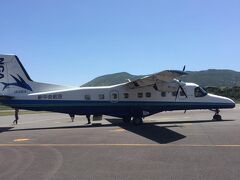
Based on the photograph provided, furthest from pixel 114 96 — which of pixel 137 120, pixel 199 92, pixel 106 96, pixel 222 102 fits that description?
pixel 222 102

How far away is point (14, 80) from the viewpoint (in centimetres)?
2659

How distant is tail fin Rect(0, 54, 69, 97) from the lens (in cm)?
2628

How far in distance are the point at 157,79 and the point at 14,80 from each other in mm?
10153

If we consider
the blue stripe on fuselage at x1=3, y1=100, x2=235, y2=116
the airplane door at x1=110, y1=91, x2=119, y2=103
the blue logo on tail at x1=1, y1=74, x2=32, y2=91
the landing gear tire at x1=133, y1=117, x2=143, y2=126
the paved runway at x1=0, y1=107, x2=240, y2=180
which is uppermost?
the blue logo on tail at x1=1, y1=74, x2=32, y2=91

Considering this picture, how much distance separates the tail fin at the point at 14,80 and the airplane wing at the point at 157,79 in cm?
686

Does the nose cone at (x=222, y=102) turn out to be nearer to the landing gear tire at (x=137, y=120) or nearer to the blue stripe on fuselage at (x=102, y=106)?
the blue stripe on fuselage at (x=102, y=106)

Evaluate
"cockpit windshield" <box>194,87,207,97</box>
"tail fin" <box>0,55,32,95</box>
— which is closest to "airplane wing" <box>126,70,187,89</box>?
"cockpit windshield" <box>194,87,207,97</box>

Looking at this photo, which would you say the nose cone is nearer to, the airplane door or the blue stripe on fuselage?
the blue stripe on fuselage
